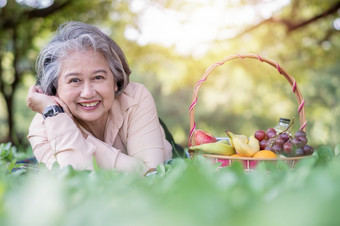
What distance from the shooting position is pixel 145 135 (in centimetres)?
249

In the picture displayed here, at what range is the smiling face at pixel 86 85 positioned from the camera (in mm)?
2371

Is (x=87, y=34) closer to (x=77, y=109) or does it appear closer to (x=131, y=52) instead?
(x=77, y=109)

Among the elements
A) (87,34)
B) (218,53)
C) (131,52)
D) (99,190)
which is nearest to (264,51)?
(218,53)

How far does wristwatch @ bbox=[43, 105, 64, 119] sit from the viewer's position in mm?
2369

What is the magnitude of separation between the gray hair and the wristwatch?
221mm

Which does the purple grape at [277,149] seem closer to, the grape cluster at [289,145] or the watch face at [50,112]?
the grape cluster at [289,145]

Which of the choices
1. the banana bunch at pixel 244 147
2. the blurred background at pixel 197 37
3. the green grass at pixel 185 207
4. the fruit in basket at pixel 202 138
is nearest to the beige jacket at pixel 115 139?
the fruit in basket at pixel 202 138

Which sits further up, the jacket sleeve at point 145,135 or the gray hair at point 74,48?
the gray hair at point 74,48

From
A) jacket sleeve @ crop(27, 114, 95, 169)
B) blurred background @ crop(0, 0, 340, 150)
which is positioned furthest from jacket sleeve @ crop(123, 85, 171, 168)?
blurred background @ crop(0, 0, 340, 150)

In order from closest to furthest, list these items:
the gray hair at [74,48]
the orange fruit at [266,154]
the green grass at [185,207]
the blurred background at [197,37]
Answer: the green grass at [185,207]
the orange fruit at [266,154]
the gray hair at [74,48]
the blurred background at [197,37]

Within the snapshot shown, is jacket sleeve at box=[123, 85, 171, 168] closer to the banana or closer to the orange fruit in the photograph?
the banana

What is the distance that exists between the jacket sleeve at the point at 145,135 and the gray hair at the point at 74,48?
21cm

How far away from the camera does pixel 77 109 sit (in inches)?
97.0

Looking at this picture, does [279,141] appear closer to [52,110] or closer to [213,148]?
[213,148]
